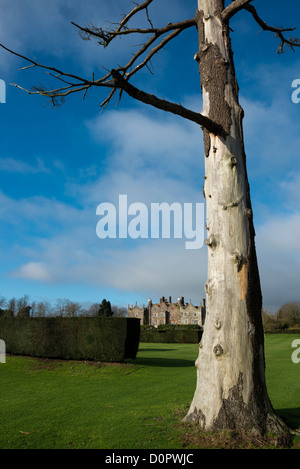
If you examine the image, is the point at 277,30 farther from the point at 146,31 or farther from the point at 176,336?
the point at 176,336

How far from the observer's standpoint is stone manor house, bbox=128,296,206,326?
7725cm

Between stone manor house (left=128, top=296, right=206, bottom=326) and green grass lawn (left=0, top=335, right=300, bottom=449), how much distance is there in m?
64.2

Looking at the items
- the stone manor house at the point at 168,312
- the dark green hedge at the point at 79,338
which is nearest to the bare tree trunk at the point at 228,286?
the dark green hedge at the point at 79,338

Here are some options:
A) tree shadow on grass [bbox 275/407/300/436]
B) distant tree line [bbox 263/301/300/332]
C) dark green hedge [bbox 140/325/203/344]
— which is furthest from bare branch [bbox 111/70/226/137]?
distant tree line [bbox 263/301/300/332]

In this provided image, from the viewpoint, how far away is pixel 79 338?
14.4 metres

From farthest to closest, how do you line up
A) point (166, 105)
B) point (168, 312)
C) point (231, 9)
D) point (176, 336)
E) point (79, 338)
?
point (168, 312)
point (176, 336)
point (79, 338)
point (231, 9)
point (166, 105)

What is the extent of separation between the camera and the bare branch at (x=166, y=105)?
177 inches

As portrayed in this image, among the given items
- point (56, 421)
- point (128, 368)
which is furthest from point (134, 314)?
point (56, 421)

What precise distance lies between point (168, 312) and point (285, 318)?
27848 mm

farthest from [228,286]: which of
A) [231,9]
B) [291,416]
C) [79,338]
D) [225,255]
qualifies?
[79,338]

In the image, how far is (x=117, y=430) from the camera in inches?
208

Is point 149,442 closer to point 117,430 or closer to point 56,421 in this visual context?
point 117,430
